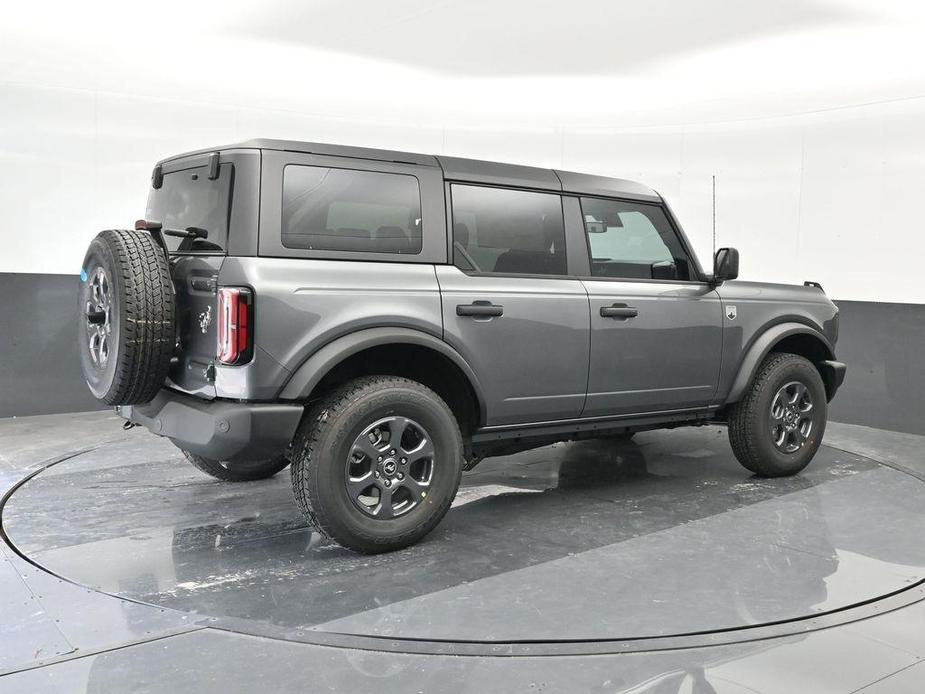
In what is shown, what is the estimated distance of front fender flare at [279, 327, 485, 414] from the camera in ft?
12.0

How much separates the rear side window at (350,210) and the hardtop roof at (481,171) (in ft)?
0.32

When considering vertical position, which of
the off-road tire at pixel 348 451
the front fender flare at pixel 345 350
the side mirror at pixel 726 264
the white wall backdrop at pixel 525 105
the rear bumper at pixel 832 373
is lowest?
the off-road tire at pixel 348 451

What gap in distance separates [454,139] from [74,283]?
13.7 feet

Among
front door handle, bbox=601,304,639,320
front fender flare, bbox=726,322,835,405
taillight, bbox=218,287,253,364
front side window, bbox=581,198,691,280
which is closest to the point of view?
taillight, bbox=218,287,253,364

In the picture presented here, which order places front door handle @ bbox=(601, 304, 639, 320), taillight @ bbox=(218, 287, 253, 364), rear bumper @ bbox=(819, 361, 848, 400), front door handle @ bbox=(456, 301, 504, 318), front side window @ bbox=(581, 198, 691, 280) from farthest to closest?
rear bumper @ bbox=(819, 361, 848, 400)
front side window @ bbox=(581, 198, 691, 280)
front door handle @ bbox=(601, 304, 639, 320)
front door handle @ bbox=(456, 301, 504, 318)
taillight @ bbox=(218, 287, 253, 364)

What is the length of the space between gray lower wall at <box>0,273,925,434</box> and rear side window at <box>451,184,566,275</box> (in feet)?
13.9

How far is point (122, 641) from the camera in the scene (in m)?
2.96

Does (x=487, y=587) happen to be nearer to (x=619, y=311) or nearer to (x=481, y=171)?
(x=619, y=311)

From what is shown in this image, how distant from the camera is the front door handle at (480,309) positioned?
4.10 m

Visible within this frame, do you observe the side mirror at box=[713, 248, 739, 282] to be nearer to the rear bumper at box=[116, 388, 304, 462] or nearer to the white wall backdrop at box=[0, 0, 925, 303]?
the white wall backdrop at box=[0, 0, 925, 303]

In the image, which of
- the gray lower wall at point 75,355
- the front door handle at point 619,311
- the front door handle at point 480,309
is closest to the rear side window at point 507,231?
the front door handle at point 480,309

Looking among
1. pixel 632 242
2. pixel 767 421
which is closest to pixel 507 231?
pixel 632 242

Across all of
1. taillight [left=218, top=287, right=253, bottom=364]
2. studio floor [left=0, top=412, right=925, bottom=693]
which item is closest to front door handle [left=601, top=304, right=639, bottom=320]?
studio floor [left=0, top=412, right=925, bottom=693]

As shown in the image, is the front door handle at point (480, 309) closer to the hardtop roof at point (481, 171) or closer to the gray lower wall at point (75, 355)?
the hardtop roof at point (481, 171)
